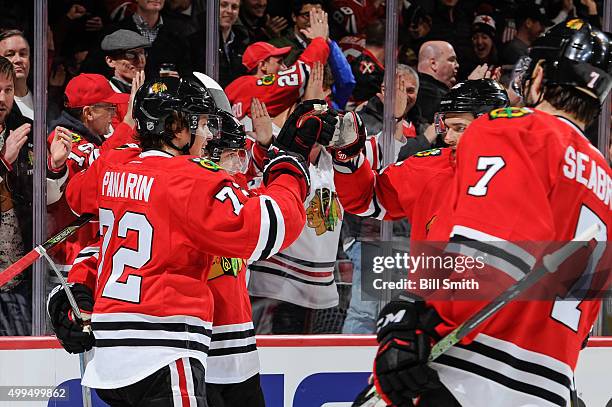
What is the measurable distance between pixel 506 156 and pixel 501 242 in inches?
5.8

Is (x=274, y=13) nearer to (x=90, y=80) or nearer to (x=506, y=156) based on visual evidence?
(x=90, y=80)

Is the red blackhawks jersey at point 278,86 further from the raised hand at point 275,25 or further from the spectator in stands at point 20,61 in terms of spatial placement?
the spectator in stands at point 20,61

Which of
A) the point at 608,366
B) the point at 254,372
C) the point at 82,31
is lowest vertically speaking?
the point at 608,366

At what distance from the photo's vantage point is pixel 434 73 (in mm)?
3971

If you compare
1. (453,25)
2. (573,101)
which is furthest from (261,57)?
(573,101)

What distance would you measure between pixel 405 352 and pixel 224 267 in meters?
1.33

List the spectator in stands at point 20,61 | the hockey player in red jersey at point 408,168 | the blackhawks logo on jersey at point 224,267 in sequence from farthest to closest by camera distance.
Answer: the spectator in stands at point 20,61 → the blackhawks logo on jersey at point 224,267 → the hockey player in red jersey at point 408,168

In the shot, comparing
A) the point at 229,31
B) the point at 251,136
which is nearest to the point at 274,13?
the point at 229,31

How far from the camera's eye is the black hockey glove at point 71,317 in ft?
9.05

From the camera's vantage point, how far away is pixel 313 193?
3861mm

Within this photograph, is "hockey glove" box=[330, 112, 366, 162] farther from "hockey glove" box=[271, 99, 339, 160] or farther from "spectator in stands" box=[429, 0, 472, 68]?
"spectator in stands" box=[429, 0, 472, 68]

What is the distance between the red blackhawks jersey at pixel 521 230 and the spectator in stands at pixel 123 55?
2.36 m

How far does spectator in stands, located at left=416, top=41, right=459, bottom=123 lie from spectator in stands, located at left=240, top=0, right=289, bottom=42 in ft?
1.90

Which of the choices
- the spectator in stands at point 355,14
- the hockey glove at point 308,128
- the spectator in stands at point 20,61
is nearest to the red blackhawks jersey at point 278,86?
the spectator in stands at point 355,14
